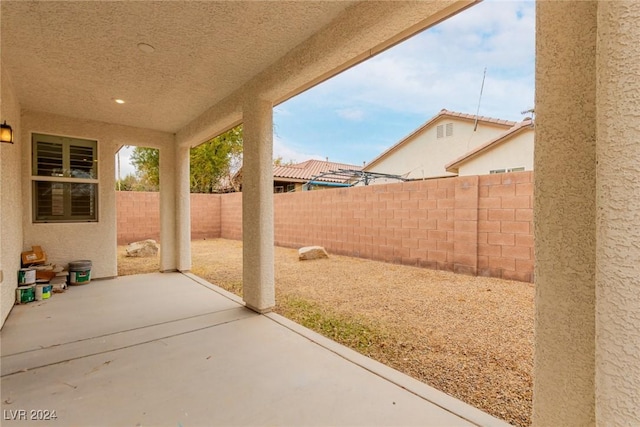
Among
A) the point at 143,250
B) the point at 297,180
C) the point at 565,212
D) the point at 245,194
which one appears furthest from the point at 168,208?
the point at 297,180

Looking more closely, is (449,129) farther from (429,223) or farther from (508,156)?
(429,223)

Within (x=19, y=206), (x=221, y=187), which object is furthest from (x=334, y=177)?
(x=19, y=206)

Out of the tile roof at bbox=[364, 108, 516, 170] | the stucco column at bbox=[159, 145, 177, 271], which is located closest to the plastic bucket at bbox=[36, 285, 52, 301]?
the stucco column at bbox=[159, 145, 177, 271]

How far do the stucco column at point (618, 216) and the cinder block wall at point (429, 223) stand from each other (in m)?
4.16

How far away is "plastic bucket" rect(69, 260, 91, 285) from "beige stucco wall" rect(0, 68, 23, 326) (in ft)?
2.52

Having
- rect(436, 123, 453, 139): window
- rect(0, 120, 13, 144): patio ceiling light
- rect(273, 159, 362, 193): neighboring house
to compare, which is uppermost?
rect(436, 123, 453, 139): window

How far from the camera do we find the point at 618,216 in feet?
3.07

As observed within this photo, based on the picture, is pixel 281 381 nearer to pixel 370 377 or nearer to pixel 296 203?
pixel 370 377

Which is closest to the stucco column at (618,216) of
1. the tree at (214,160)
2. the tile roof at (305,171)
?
the tile roof at (305,171)

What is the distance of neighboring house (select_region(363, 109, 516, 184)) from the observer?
38.5 ft

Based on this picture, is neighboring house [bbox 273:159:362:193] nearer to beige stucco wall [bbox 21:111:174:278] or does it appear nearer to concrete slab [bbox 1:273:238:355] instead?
beige stucco wall [bbox 21:111:174:278]

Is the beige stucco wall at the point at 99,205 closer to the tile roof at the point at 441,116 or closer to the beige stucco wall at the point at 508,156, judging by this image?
the beige stucco wall at the point at 508,156

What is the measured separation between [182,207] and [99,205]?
4.56 feet

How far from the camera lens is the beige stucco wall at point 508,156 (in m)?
9.11
